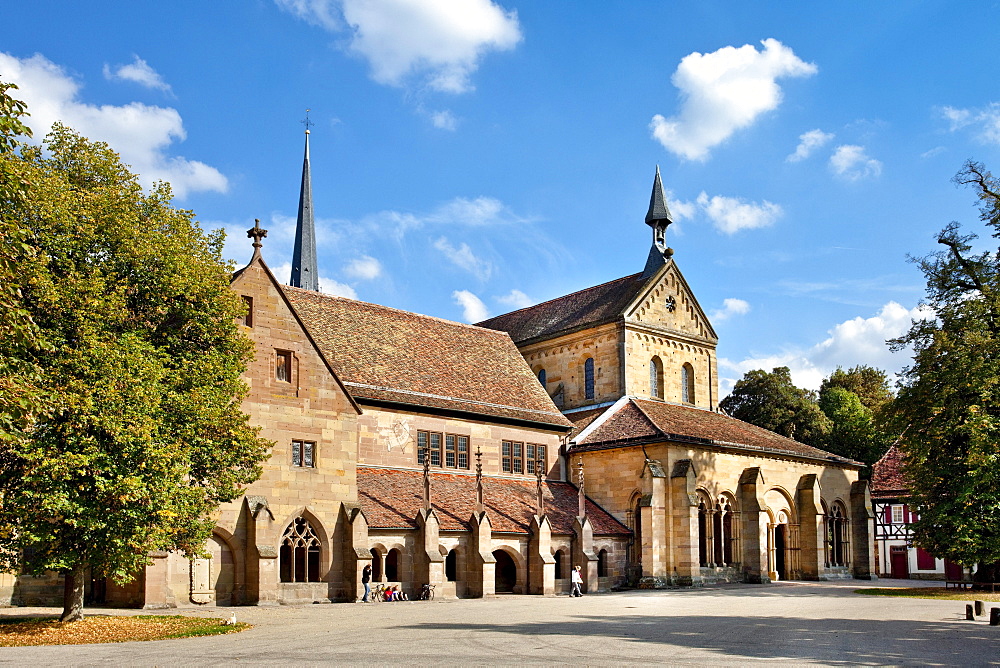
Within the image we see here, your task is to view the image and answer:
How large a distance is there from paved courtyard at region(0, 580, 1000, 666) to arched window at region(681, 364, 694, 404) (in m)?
24.0

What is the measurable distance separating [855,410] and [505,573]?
152ft

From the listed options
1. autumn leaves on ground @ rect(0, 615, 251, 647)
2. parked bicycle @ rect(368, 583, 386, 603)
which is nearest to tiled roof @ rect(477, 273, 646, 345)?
parked bicycle @ rect(368, 583, 386, 603)

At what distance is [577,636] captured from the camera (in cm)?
2125

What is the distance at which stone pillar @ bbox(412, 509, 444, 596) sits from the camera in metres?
35.0

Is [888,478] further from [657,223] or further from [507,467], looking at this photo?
[507,467]

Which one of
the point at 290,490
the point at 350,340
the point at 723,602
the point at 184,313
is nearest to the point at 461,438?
the point at 350,340

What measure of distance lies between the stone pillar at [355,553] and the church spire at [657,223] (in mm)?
28549

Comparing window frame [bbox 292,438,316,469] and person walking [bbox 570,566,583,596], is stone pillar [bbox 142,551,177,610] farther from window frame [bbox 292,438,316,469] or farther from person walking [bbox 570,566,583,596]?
person walking [bbox 570,566,583,596]

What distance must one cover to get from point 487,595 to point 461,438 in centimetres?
852

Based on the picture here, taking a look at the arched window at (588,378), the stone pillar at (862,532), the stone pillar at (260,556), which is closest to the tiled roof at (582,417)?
the arched window at (588,378)

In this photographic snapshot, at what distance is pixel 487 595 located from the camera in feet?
119

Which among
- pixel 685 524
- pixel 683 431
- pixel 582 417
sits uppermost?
pixel 582 417

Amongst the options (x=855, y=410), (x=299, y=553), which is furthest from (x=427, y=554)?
(x=855, y=410)

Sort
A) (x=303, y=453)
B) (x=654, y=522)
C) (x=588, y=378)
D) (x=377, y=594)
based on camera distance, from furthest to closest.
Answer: (x=588, y=378) → (x=654, y=522) → (x=303, y=453) → (x=377, y=594)
